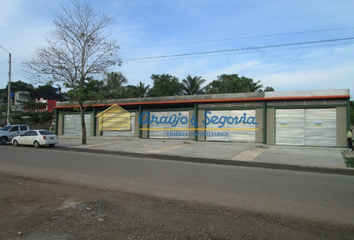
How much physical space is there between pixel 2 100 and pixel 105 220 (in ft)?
209

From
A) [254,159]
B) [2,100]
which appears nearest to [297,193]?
[254,159]

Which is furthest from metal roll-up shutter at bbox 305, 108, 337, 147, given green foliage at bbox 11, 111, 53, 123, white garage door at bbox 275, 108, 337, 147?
green foliage at bbox 11, 111, 53, 123

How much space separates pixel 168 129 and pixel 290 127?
997cm

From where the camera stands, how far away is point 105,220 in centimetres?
500

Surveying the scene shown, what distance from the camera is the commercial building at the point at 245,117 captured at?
1902 centimetres

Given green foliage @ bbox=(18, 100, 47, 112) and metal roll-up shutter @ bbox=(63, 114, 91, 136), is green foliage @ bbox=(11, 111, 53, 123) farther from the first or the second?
metal roll-up shutter @ bbox=(63, 114, 91, 136)

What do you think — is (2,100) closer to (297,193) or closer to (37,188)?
(37,188)

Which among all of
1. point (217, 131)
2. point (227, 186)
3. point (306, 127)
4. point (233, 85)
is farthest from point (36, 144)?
point (233, 85)

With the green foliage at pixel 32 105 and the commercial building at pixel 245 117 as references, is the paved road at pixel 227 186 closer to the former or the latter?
the commercial building at pixel 245 117

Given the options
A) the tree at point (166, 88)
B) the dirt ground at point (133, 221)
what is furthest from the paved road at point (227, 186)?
the tree at point (166, 88)

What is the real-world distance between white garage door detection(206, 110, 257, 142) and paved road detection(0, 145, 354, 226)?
11.3m

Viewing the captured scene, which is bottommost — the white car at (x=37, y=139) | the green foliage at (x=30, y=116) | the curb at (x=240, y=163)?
the curb at (x=240, y=163)

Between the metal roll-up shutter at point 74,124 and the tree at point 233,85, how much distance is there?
63.9ft

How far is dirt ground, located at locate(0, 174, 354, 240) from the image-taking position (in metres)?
4.42
